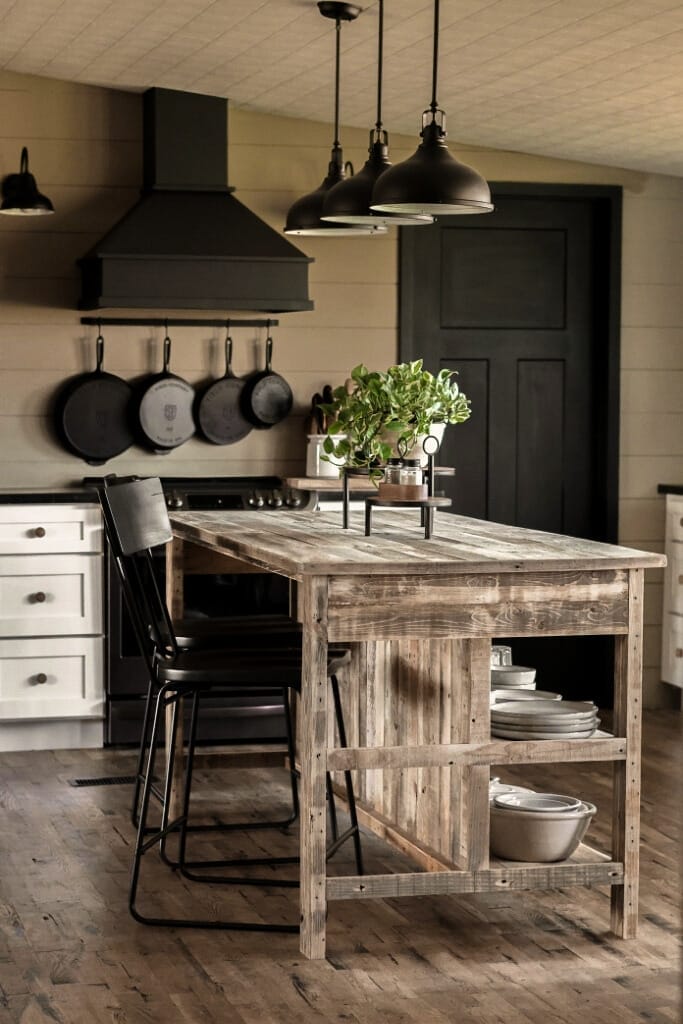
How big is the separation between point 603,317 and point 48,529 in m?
2.52

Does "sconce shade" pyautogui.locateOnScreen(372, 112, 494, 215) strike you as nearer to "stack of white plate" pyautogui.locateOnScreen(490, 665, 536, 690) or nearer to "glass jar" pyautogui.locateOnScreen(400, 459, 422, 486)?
"glass jar" pyautogui.locateOnScreen(400, 459, 422, 486)

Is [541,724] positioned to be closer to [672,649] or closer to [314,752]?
[314,752]

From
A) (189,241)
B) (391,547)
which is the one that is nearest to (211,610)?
(189,241)

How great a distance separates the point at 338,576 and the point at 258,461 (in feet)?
9.29

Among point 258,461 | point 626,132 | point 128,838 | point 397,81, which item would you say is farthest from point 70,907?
point 626,132

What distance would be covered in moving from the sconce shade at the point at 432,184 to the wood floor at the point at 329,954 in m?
1.68

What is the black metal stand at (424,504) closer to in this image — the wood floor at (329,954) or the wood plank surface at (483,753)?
the wood plank surface at (483,753)

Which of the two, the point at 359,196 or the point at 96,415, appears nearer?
the point at 359,196

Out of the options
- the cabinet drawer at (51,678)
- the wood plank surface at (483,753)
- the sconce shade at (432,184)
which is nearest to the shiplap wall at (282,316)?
the cabinet drawer at (51,678)

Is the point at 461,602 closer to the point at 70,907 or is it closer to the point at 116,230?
the point at 70,907

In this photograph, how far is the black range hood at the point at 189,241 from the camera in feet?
17.6

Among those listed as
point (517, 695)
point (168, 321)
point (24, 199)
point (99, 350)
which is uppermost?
point (24, 199)

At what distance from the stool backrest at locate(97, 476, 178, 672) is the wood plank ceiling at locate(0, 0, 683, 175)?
1.63 meters

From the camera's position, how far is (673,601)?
239 inches
